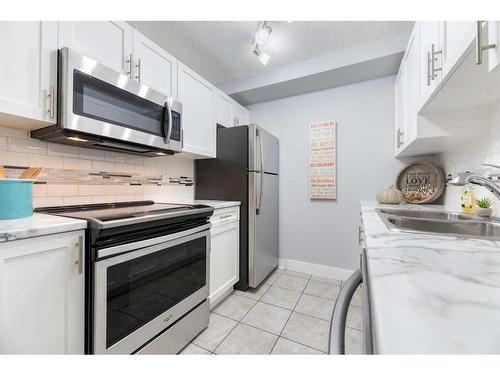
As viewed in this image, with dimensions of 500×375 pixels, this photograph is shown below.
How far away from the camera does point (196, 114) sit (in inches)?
82.3

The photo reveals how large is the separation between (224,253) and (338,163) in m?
1.69

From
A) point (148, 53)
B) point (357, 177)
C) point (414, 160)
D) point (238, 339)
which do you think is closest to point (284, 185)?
point (357, 177)

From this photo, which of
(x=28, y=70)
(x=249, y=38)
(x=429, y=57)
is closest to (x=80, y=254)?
(x=28, y=70)

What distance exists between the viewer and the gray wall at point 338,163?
242cm

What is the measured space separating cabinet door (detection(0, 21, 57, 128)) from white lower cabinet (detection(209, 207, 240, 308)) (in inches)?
49.8

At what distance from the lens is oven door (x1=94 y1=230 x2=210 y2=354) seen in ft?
3.35

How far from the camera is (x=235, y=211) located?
2.18 meters

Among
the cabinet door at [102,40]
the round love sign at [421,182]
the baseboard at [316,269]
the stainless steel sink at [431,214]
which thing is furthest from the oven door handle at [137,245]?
the round love sign at [421,182]

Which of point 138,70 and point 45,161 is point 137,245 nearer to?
point 45,161

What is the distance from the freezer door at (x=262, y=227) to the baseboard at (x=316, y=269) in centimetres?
20

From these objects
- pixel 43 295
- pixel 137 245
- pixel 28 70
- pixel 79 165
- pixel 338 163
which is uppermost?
pixel 28 70

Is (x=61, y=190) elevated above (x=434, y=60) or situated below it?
below

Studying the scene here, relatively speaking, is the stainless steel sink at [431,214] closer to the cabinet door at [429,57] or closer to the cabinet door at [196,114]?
the cabinet door at [429,57]
